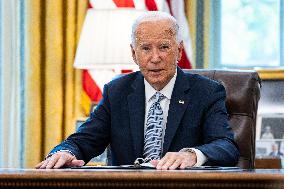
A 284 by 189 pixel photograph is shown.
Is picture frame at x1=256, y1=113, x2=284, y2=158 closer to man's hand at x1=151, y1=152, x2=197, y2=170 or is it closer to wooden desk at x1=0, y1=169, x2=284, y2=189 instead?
man's hand at x1=151, y1=152, x2=197, y2=170

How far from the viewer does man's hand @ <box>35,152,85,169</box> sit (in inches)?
94.0

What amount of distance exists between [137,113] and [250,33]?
2.37m

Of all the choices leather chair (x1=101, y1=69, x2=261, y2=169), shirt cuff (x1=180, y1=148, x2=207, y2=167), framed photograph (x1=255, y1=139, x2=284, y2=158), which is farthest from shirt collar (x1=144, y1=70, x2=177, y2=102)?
framed photograph (x1=255, y1=139, x2=284, y2=158)

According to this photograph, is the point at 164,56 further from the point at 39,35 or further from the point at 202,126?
the point at 39,35

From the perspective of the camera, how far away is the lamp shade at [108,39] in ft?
13.7

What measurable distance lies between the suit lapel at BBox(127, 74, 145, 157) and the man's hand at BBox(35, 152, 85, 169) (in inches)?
17.0

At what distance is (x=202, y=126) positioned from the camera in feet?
9.87

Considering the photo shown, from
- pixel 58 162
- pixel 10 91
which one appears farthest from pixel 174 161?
pixel 10 91

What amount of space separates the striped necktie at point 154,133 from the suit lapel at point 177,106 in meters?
0.03

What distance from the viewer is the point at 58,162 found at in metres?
2.43
